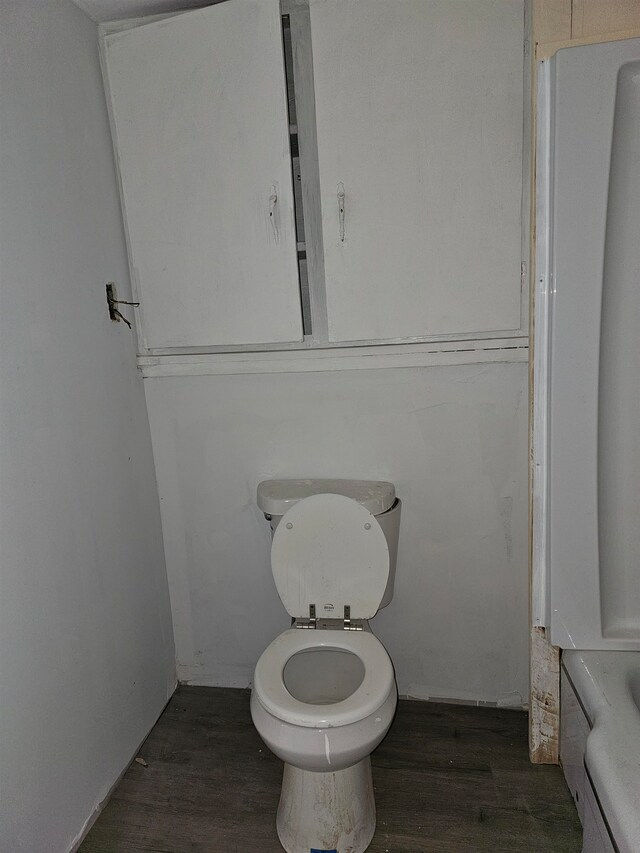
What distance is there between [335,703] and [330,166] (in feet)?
4.68

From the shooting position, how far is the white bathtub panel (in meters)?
1.33

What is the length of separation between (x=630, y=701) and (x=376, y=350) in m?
1.08

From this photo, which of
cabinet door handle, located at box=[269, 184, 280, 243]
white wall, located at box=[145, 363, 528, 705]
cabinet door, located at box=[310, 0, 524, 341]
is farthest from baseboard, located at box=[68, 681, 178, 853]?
cabinet door handle, located at box=[269, 184, 280, 243]

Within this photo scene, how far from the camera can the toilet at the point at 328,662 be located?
132 cm

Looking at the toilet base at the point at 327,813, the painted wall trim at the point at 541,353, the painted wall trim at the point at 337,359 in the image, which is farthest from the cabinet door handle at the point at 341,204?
the toilet base at the point at 327,813

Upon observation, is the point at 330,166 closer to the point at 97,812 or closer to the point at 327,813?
the point at 327,813

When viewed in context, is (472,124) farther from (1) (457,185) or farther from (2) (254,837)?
(2) (254,837)

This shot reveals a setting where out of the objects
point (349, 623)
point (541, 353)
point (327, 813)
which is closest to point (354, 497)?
point (349, 623)

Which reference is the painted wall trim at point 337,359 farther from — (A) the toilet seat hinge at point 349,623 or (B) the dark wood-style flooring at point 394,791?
(B) the dark wood-style flooring at point 394,791

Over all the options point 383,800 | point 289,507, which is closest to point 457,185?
point 289,507

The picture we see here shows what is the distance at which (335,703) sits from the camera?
4.78 feet

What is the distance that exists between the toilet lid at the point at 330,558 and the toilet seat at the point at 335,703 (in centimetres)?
9

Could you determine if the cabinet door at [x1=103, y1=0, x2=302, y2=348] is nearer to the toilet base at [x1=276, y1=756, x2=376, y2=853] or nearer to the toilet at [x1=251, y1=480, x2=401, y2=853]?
the toilet at [x1=251, y1=480, x2=401, y2=853]

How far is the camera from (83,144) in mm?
1583
